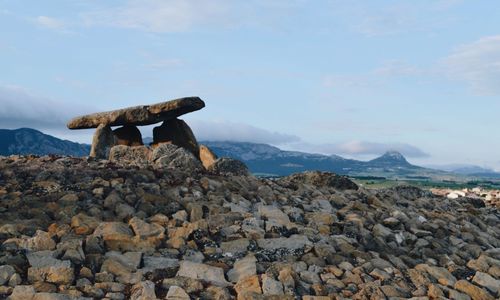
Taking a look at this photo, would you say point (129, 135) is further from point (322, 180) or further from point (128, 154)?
point (322, 180)

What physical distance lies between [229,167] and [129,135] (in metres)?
11.0

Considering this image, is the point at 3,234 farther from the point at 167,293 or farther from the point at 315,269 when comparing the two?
the point at 315,269

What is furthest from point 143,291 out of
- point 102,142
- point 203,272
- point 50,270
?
point 102,142

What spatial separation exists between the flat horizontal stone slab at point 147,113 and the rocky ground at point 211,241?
9309mm

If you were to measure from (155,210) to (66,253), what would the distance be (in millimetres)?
3244

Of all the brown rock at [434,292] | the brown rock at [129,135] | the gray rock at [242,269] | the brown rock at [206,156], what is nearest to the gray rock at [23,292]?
the gray rock at [242,269]

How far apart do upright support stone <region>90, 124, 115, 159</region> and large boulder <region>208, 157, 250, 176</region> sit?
8.51 metres

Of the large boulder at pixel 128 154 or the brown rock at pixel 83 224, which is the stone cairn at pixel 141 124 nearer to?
the large boulder at pixel 128 154

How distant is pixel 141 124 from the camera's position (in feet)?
97.7

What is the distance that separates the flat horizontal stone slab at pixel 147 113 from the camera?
28406mm

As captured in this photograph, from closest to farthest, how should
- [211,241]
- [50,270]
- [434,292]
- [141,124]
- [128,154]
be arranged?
[50,270] → [434,292] → [211,241] → [128,154] → [141,124]

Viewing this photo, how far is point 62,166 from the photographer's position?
18.1 m

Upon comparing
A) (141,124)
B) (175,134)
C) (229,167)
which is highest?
(141,124)

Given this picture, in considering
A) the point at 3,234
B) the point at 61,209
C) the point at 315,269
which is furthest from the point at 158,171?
the point at 315,269
